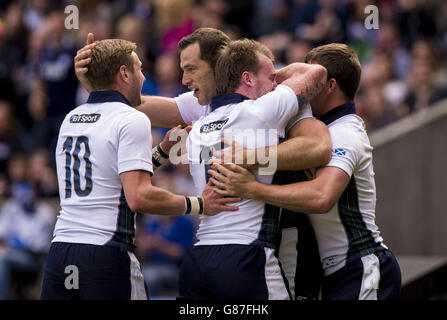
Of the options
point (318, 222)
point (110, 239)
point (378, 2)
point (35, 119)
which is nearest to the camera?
point (110, 239)

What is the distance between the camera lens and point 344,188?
4.38m

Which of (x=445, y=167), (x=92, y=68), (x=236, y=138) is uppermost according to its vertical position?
(x=92, y=68)

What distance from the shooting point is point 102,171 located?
4.34 meters

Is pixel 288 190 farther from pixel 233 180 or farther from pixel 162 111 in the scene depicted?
pixel 162 111

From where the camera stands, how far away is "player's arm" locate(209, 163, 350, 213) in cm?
425

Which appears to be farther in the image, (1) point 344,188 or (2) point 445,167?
(2) point 445,167

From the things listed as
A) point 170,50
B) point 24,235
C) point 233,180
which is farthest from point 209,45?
point 170,50

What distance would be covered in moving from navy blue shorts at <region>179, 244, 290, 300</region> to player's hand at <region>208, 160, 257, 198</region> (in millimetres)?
302

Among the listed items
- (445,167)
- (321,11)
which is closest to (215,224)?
(445,167)

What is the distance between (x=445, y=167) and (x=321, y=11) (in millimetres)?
3024

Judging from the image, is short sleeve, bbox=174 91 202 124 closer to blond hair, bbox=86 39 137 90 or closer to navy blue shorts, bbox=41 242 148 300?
blond hair, bbox=86 39 137 90

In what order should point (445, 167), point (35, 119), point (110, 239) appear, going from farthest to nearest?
point (35, 119)
point (445, 167)
point (110, 239)

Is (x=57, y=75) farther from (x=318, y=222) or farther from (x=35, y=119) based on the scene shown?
(x=318, y=222)

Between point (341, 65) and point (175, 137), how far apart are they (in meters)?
1.18
